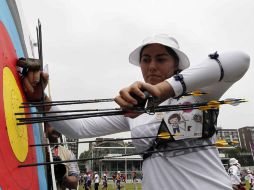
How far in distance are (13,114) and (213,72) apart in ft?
2.70

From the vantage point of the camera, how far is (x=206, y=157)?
5.11 ft

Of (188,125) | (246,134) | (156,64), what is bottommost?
(246,134)

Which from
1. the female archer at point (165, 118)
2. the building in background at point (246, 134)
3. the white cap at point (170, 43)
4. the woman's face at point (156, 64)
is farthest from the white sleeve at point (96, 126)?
the building in background at point (246, 134)

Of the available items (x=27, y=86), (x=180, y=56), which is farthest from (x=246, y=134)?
(x=27, y=86)

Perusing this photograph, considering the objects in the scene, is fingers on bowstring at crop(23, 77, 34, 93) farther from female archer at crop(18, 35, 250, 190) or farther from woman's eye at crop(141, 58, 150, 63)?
woman's eye at crop(141, 58, 150, 63)

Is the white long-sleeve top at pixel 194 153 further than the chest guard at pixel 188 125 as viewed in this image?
No

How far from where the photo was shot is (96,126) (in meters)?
1.98

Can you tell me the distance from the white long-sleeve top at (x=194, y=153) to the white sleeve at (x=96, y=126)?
0.31 feet

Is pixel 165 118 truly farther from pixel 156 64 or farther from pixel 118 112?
pixel 118 112

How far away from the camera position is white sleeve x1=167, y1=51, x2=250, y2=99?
4.23ft

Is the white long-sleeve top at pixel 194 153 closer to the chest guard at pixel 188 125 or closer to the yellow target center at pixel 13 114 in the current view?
the chest guard at pixel 188 125

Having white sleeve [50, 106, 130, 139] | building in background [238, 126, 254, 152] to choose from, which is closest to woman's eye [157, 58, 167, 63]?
white sleeve [50, 106, 130, 139]

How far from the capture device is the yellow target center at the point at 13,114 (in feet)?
4.02

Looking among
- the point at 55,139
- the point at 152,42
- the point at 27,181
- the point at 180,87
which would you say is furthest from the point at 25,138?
the point at 55,139
